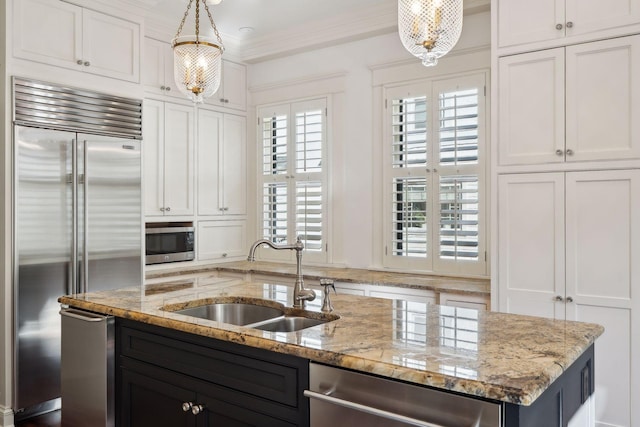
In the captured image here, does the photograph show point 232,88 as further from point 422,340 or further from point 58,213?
point 422,340

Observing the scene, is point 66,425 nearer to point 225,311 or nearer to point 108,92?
point 225,311

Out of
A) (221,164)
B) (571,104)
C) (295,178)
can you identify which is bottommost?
(295,178)

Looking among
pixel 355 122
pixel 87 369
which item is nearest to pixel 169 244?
pixel 355 122

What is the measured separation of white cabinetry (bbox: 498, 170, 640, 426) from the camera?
2783mm

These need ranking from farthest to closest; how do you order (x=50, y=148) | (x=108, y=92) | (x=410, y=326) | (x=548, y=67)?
(x=108, y=92) → (x=50, y=148) → (x=548, y=67) → (x=410, y=326)

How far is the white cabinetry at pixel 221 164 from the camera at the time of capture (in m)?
4.77

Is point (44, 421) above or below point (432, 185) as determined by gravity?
below

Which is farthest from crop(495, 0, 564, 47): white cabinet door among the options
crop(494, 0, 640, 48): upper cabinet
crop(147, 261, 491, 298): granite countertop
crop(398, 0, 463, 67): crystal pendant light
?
crop(147, 261, 491, 298): granite countertop

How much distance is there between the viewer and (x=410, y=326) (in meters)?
1.89

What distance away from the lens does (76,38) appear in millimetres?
3533

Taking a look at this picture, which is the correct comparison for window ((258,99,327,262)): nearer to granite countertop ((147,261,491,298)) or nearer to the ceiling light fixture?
granite countertop ((147,261,491,298))

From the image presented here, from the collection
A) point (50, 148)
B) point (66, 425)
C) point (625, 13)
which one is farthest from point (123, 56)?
point (625, 13)

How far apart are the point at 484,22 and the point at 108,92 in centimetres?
282

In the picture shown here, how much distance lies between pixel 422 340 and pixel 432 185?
2.47m
